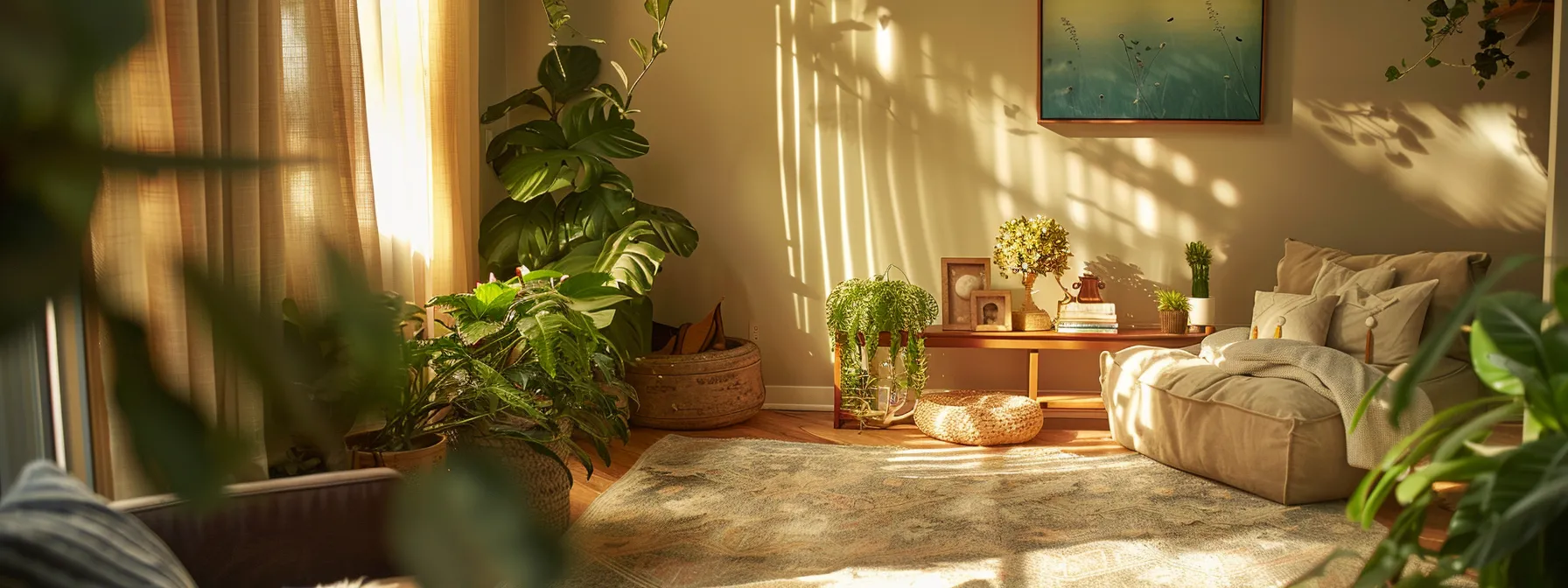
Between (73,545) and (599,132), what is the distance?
9.56ft

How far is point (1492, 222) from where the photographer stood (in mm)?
3742

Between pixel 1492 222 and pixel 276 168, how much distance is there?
15.0ft

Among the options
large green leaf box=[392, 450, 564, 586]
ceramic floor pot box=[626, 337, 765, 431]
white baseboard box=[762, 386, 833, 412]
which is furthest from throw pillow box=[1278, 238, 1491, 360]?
large green leaf box=[392, 450, 564, 586]

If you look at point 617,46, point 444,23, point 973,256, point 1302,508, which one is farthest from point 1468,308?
point 617,46

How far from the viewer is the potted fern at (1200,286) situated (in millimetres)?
3684

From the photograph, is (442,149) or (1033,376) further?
(1033,376)

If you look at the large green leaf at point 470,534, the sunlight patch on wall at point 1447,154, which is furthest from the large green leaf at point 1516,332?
the sunlight patch on wall at point 1447,154

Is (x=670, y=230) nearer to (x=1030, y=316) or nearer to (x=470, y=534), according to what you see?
(x=1030, y=316)

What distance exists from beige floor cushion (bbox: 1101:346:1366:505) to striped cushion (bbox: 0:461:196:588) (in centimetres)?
256

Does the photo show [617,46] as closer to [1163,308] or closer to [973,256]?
[973,256]

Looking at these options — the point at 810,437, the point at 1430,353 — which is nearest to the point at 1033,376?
the point at 810,437

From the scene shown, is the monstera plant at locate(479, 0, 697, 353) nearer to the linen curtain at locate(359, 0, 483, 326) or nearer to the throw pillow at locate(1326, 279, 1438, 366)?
the linen curtain at locate(359, 0, 483, 326)

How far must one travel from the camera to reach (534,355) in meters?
2.39

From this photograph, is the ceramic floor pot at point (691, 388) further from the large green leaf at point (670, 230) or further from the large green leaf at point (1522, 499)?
the large green leaf at point (1522, 499)
